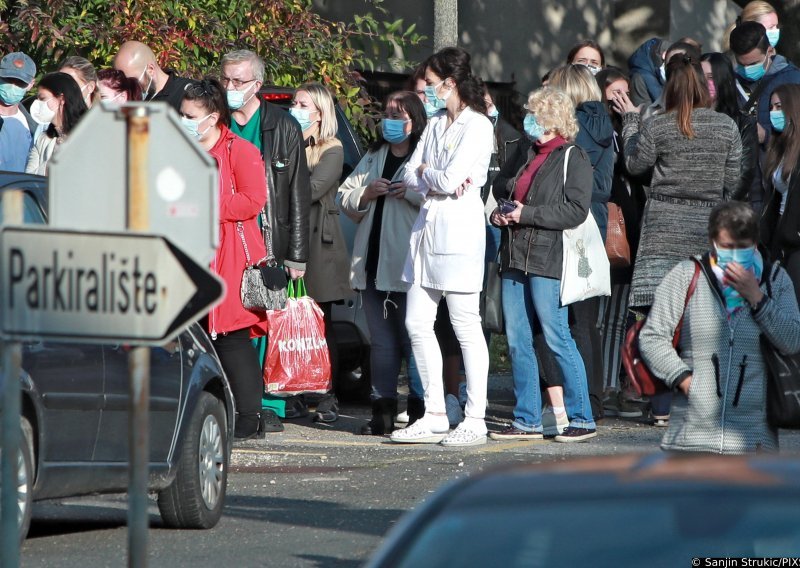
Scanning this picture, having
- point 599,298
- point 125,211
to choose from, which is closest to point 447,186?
point 599,298

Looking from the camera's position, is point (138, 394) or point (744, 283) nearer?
point (138, 394)

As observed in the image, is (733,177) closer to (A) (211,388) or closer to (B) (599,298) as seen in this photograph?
(B) (599,298)

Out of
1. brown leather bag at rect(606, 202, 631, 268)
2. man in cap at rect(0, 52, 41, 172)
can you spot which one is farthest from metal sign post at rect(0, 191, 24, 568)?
brown leather bag at rect(606, 202, 631, 268)

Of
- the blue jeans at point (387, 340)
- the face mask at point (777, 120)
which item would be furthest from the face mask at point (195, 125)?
the face mask at point (777, 120)

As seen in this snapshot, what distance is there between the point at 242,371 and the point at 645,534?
7063 millimetres

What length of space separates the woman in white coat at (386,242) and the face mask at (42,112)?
76.8 inches

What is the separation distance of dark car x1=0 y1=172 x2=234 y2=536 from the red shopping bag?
237cm

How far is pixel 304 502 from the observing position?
8.23 m

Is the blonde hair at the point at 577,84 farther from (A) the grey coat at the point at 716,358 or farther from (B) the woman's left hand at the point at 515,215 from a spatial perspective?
(A) the grey coat at the point at 716,358

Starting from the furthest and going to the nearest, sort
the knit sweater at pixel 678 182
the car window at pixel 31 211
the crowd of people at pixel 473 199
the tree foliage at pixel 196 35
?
1. the tree foliage at pixel 196 35
2. the knit sweater at pixel 678 182
3. the crowd of people at pixel 473 199
4. the car window at pixel 31 211

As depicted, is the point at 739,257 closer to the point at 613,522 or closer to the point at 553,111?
the point at 613,522

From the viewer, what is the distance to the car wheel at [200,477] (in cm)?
740

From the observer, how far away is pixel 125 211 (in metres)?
4.44

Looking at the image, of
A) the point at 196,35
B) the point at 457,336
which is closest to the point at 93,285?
the point at 457,336
